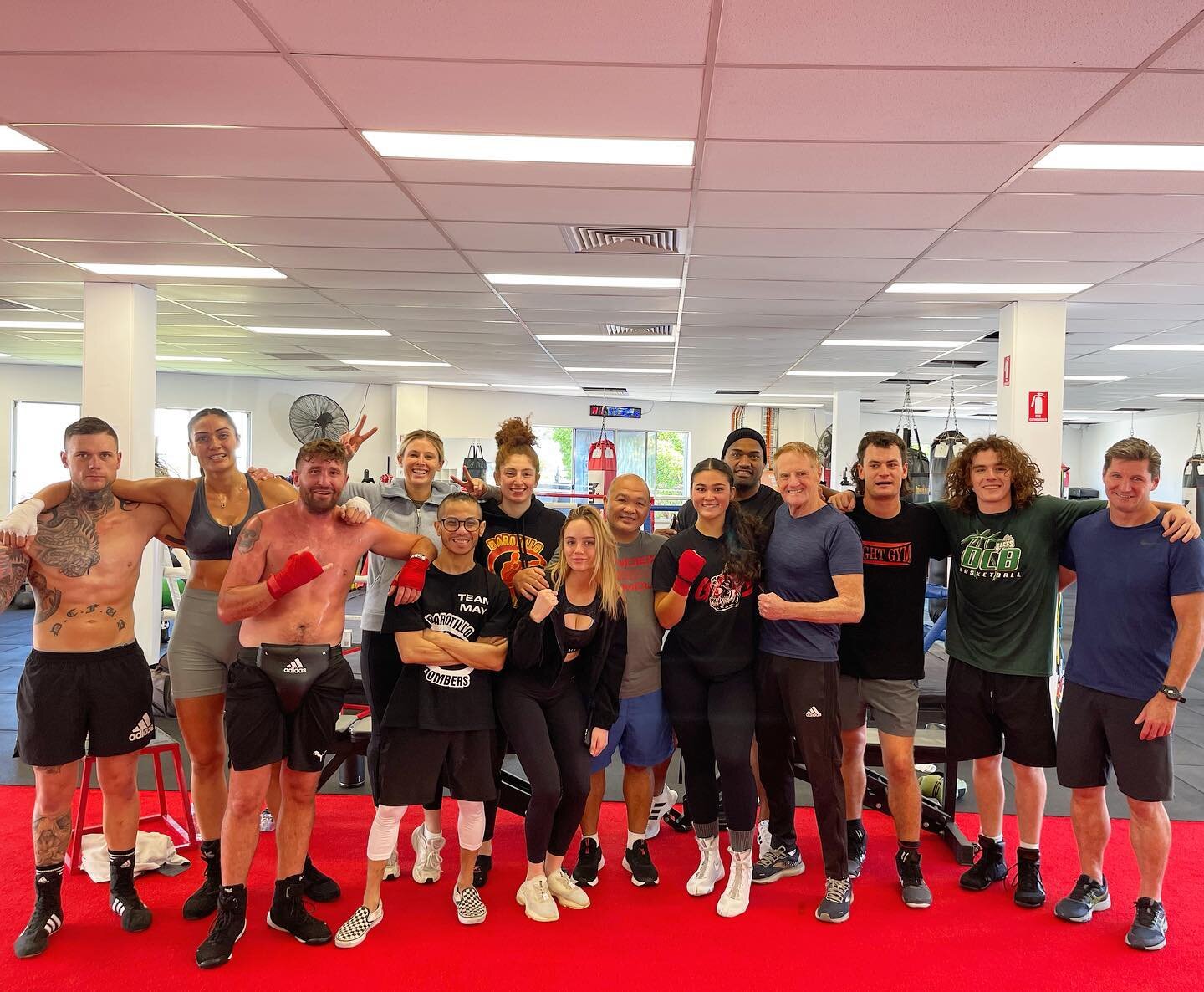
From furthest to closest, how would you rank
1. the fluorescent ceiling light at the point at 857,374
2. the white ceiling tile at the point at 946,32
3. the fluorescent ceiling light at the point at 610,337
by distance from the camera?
the fluorescent ceiling light at the point at 857,374
the fluorescent ceiling light at the point at 610,337
the white ceiling tile at the point at 946,32

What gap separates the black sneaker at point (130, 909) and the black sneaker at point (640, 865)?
1.57 metres

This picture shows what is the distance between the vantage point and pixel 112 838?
112 inches

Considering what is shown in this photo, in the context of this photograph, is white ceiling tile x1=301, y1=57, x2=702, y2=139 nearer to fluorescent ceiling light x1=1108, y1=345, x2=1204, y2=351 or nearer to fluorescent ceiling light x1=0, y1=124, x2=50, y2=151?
fluorescent ceiling light x1=0, y1=124, x2=50, y2=151

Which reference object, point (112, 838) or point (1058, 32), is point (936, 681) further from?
point (112, 838)

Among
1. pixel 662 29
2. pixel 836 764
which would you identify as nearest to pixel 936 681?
pixel 836 764

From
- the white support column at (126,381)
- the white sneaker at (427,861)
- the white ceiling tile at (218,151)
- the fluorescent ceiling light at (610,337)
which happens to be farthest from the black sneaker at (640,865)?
the fluorescent ceiling light at (610,337)

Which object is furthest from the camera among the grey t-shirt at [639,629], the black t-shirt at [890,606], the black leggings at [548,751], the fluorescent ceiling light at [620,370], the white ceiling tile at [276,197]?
the fluorescent ceiling light at [620,370]

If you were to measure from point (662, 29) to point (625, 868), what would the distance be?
2893 millimetres

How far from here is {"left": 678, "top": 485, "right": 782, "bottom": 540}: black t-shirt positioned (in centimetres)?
325

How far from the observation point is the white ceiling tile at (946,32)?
2.20 m

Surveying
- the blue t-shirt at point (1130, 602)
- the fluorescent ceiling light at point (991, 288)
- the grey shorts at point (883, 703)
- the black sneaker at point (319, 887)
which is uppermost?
the fluorescent ceiling light at point (991, 288)

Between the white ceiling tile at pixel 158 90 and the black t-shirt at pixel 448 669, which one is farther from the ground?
the white ceiling tile at pixel 158 90

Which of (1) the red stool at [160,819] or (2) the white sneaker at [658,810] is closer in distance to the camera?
(1) the red stool at [160,819]

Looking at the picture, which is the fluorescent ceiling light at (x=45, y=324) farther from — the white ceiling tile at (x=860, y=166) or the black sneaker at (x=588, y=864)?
the black sneaker at (x=588, y=864)
